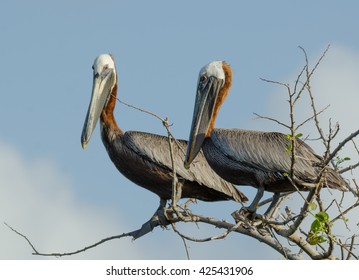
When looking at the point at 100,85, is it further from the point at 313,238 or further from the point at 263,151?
the point at 313,238

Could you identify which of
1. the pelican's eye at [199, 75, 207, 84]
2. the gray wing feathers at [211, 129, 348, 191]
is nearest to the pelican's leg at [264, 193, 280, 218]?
the gray wing feathers at [211, 129, 348, 191]

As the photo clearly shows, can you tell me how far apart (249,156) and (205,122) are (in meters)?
0.84

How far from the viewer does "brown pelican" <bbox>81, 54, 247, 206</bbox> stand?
42.2 ft

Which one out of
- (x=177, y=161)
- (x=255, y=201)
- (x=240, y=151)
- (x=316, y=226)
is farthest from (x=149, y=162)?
(x=316, y=226)

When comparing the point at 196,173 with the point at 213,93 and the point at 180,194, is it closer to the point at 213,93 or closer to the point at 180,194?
the point at 180,194

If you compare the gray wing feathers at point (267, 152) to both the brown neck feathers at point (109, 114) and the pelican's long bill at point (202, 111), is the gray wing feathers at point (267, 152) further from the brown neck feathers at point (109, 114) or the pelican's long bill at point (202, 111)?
the brown neck feathers at point (109, 114)

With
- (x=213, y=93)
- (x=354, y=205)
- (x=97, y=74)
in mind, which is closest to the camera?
(x=354, y=205)

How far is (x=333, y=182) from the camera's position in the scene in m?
10.4

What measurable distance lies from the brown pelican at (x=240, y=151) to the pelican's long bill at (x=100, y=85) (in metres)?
2.02

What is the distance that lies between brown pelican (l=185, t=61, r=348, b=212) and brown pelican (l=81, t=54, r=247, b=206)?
118cm

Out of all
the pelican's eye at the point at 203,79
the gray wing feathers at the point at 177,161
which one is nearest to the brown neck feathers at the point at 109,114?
the gray wing feathers at the point at 177,161

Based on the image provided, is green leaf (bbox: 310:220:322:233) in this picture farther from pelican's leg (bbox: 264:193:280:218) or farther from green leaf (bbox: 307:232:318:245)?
pelican's leg (bbox: 264:193:280:218)
